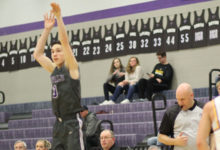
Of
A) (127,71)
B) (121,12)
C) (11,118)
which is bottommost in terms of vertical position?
(11,118)

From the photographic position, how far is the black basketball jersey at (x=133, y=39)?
12766mm

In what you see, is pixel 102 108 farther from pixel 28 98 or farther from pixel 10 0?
pixel 10 0

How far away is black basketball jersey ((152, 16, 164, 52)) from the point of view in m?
12.3

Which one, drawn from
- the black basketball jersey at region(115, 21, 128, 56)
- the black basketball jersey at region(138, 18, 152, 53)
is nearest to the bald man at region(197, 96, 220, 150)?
the black basketball jersey at region(138, 18, 152, 53)

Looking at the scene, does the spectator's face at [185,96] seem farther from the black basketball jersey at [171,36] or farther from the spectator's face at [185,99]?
the black basketball jersey at [171,36]

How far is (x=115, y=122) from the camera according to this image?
35.1 feet

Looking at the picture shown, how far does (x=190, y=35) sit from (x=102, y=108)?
2760 mm

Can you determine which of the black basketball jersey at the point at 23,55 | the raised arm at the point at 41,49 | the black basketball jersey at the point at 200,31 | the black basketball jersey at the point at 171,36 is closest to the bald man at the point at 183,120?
the raised arm at the point at 41,49

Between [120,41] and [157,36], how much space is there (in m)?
1.14

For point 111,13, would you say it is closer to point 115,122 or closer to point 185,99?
point 115,122

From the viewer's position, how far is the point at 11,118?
13508 millimetres

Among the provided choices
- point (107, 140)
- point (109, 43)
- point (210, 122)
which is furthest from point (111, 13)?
point (210, 122)

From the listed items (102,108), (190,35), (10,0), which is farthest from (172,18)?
(10,0)

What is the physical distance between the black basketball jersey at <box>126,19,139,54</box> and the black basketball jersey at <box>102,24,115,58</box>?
49 centimetres
